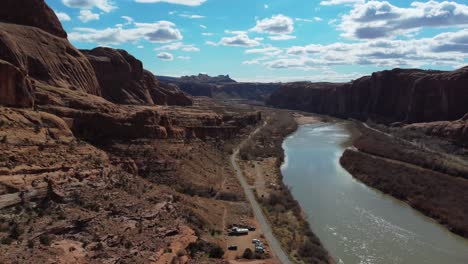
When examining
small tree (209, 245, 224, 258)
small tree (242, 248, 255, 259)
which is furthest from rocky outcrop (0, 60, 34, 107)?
small tree (242, 248, 255, 259)

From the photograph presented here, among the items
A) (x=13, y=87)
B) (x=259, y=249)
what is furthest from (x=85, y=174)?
(x=259, y=249)

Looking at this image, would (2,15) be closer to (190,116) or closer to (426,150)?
(190,116)

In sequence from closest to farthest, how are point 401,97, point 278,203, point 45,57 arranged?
point 278,203
point 45,57
point 401,97

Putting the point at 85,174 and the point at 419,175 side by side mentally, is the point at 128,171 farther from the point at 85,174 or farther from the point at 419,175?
the point at 419,175

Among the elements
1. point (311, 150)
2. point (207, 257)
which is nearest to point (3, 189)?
point (207, 257)

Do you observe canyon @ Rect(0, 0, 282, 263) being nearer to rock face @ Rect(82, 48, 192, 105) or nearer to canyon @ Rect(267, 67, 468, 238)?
canyon @ Rect(267, 67, 468, 238)

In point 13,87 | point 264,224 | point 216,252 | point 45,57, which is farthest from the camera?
point 45,57
